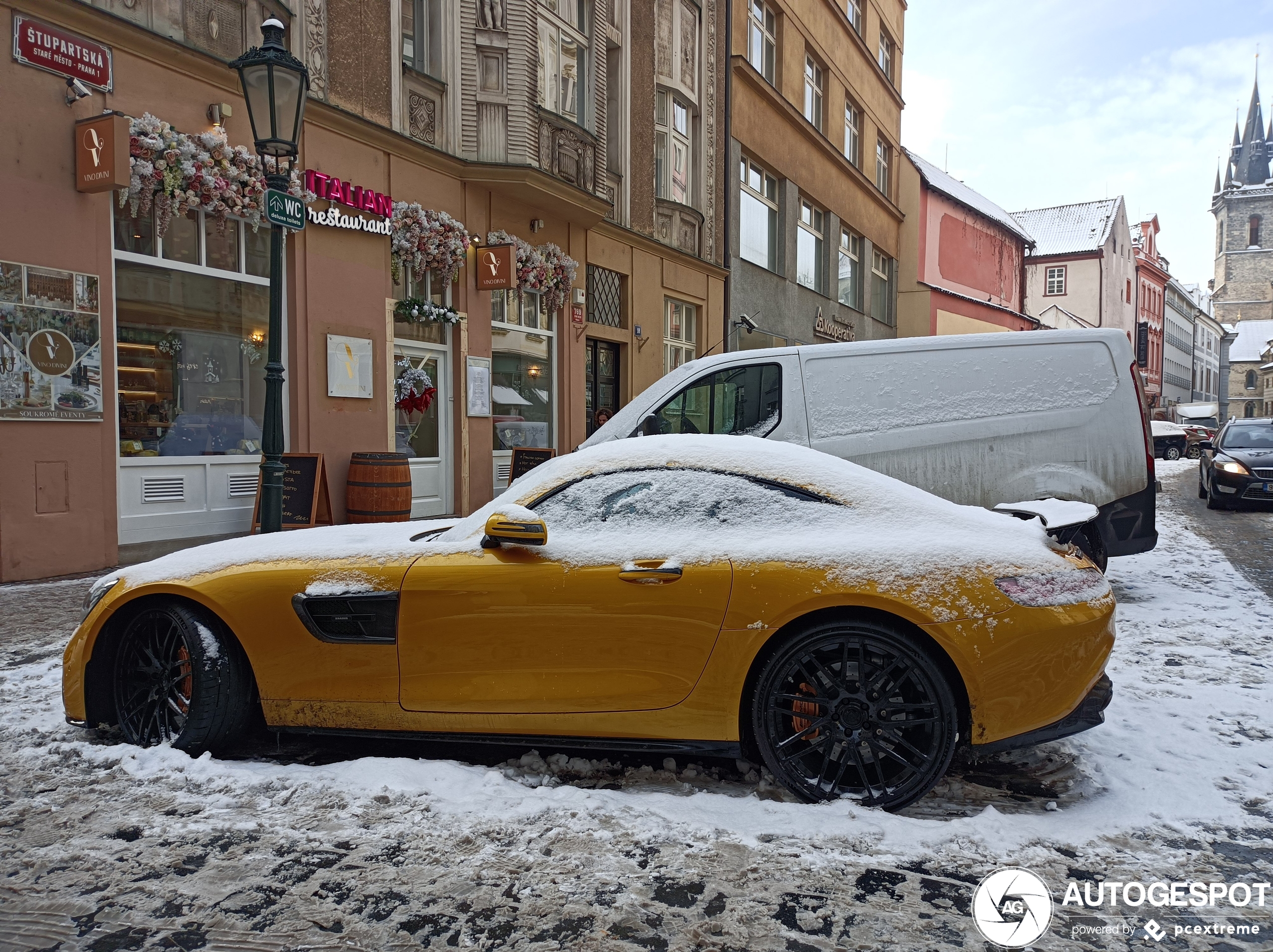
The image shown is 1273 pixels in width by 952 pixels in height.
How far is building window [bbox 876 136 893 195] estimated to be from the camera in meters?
31.9

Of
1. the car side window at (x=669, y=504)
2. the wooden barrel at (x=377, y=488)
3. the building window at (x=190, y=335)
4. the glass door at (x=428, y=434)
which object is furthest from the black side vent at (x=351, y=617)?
the glass door at (x=428, y=434)

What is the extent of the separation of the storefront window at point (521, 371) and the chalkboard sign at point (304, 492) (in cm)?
393

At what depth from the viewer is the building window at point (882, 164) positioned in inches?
1257

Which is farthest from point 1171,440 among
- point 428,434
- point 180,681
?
point 180,681

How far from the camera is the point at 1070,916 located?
2576 millimetres

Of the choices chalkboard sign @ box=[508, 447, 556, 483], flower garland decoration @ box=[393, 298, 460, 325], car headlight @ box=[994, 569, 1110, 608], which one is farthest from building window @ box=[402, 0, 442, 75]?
car headlight @ box=[994, 569, 1110, 608]

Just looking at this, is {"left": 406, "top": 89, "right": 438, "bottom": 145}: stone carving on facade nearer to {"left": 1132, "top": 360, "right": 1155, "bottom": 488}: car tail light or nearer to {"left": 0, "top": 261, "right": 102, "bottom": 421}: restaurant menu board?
{"left": 0, "top": 261, "right": 102, "bottom": 421}: restaurant menu board

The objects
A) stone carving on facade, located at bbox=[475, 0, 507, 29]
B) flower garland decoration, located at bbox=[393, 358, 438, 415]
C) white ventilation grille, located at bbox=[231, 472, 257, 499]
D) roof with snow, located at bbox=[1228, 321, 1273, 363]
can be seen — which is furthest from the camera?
roof with snow, located at bbox=[1228, 321, 1273, 363]

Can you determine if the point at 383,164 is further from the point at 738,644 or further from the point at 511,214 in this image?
the point at 738,644

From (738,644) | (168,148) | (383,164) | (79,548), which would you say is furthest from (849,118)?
(738,644)

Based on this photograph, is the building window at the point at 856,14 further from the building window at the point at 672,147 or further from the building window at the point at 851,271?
the building window at the point at 672,147

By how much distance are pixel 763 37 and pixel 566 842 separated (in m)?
22.8

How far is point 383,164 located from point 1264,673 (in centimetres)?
1040

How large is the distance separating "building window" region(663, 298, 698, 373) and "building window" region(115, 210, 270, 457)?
→ 378 inches
